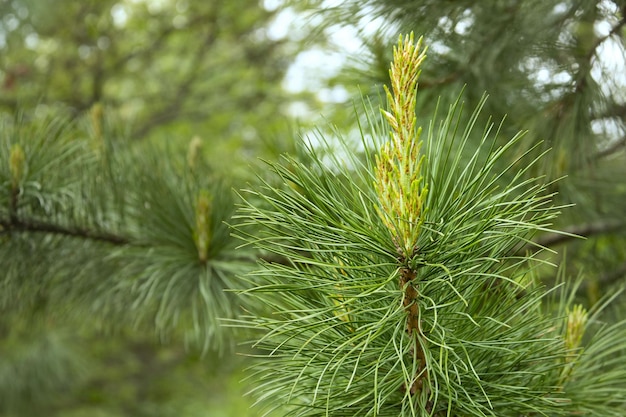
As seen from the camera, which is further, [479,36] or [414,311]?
[479,36]

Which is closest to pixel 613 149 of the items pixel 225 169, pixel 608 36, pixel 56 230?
pixel 608 36

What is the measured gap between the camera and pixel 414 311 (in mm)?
702

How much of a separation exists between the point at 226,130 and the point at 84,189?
3306 mm

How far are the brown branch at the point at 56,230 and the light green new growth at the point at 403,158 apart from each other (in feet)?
2.40

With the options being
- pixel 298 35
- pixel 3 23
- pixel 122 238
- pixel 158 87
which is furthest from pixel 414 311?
pixel 158 87

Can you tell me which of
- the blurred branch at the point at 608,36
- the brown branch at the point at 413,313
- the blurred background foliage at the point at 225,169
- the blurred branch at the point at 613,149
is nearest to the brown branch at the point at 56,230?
the blurred background foliage at the point at 225,169

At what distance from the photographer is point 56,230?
118 cm

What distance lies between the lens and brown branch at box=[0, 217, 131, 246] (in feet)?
3.69

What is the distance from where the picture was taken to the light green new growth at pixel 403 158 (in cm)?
63

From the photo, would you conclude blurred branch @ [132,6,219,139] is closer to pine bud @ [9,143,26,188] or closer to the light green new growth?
pine bud @ [9,143,26,188]

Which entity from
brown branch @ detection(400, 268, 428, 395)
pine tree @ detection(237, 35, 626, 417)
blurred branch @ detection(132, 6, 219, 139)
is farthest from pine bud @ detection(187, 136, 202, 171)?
blurred branch @ detection(132, 6, 219, 139)

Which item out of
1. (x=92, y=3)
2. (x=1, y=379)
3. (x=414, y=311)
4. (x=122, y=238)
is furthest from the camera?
(x=92, y=3)

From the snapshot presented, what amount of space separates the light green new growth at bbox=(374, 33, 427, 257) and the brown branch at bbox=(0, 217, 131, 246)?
28.8 inches

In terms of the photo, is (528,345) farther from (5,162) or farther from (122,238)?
(5,162)
